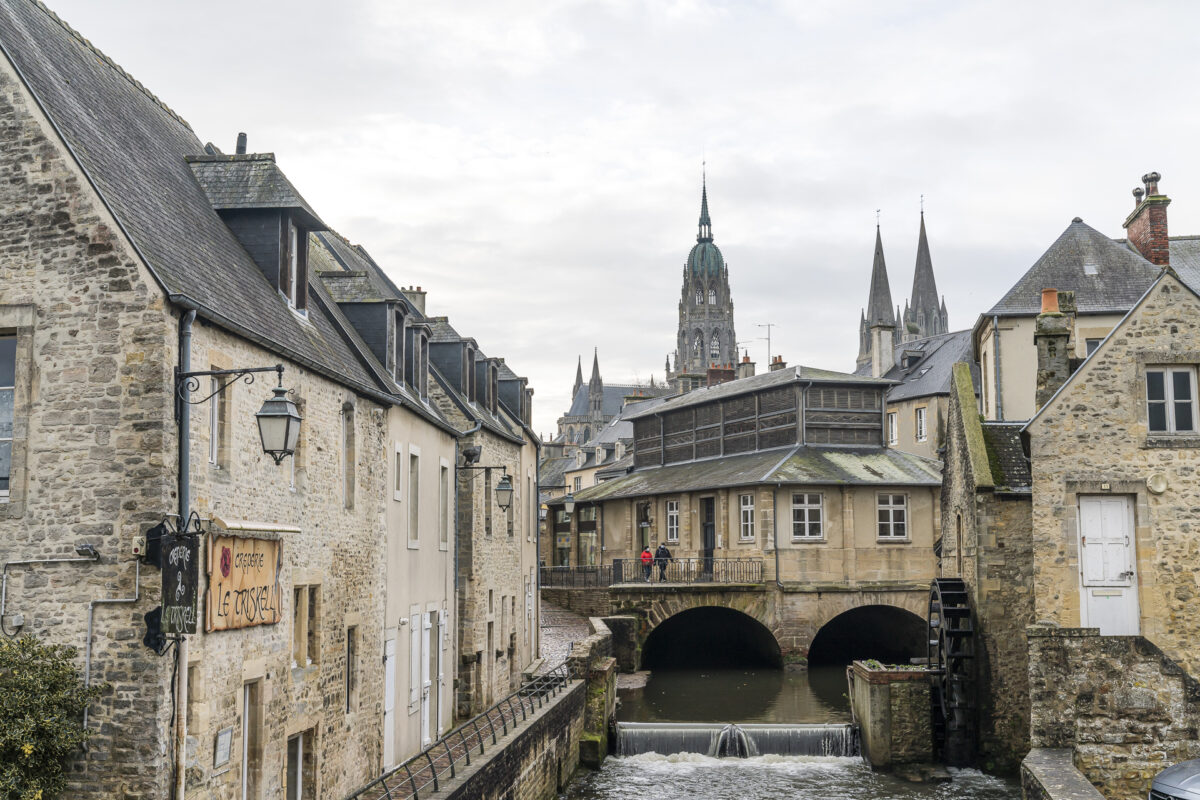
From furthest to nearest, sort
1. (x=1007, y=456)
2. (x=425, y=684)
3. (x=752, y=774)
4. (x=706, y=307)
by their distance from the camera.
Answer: (x=706, y=307) → (x=752, y=774) → (x=1007, y=456) → (x=425, y=684)

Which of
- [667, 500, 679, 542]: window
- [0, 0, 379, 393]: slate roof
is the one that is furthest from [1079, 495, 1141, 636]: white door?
[667, 500, 679, 542]: window

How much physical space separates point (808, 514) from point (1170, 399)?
60.2 ft

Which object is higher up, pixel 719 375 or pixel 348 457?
pixel 719 375

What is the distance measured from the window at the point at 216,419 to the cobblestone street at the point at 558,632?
57.8ft

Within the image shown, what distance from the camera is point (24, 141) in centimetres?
1020

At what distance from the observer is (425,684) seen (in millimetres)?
18344

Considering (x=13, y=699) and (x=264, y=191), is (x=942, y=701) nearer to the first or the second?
(x=264, y=191)

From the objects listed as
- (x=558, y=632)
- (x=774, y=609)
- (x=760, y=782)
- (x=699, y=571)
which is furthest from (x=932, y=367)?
(x=760, y=782)

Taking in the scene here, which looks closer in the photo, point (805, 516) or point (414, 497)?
point (414, 497)

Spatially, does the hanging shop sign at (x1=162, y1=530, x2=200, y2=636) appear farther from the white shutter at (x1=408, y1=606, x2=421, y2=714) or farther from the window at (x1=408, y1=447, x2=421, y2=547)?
the white shutter at (x1=408, y1=606, x2=421, y2=714)

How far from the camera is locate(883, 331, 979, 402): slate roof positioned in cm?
4659

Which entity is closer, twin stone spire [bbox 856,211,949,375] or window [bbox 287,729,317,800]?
window [bbox 287,729,317,800]

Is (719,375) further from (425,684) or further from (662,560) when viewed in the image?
(425,684)

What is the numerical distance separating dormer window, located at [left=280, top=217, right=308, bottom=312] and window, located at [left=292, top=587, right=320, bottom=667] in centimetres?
338
